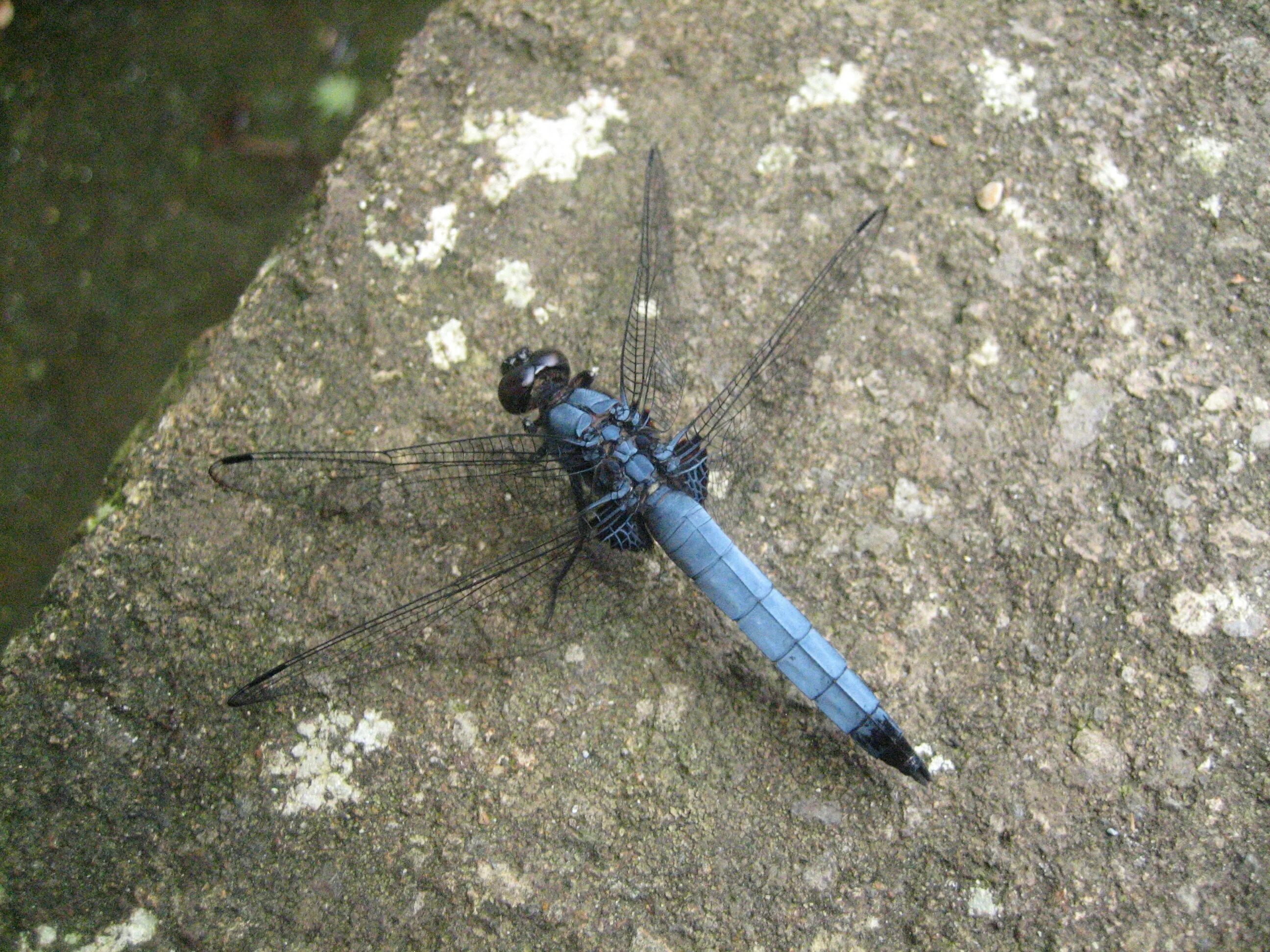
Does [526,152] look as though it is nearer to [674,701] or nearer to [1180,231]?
[674,701]

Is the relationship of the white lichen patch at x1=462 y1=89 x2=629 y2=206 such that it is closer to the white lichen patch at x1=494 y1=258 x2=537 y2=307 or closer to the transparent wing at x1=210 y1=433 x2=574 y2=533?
the white lichen patch at x1=494 y1=258 x2=537 y2=307

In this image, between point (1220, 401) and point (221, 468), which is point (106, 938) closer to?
point (221, 468)

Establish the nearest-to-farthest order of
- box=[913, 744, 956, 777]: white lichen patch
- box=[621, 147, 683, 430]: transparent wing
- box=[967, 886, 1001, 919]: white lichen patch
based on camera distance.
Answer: box=[967, 886, 1001, 919]: white lichen patch, box=[913, 744, 956, 777]: white lichen patch, box=[621, 147, 683, 430]: transparent wing

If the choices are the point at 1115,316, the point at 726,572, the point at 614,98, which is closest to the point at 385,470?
the point at 726,572

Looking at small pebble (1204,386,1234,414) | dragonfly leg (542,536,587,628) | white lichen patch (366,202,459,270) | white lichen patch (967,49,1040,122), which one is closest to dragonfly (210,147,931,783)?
dragonfly leg (542,536,587,628)

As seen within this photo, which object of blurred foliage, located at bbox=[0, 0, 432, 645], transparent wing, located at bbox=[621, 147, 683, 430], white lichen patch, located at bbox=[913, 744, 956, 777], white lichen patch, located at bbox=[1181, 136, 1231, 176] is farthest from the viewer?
blurred foliage, located at bbox=[0, 0, 432, 645]

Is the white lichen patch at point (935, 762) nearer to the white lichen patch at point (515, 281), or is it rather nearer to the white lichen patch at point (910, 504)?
the white lichen patch at point (910, 504)
